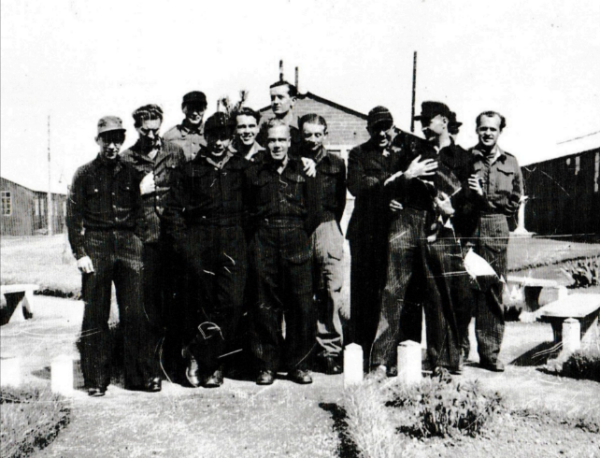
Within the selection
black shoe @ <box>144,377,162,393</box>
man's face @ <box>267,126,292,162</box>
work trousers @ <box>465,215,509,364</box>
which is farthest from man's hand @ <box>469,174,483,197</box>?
black shoe @ <box>144,377,162,393</box>

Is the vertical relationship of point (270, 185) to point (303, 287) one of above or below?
above

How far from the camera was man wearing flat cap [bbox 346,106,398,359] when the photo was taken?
5.35 metres

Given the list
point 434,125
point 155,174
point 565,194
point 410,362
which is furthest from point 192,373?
point 565,194

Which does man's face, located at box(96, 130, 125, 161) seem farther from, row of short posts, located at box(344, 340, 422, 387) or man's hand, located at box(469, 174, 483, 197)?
man's hand, located at box(469, 174, 483, 197)

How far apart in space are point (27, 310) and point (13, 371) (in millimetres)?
4315

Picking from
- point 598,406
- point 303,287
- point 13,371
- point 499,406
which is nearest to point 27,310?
point 13,371

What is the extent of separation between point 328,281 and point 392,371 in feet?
3.23

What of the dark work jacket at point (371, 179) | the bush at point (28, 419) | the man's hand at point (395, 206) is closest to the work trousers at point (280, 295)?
the dark work jacket at point (371, 179)

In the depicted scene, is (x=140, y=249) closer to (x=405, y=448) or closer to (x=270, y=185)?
(x=270, y=185)

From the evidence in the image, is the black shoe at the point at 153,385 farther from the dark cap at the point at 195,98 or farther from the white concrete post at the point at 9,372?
the dark cap at the point at 195,98

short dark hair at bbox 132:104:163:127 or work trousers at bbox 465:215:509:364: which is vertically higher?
short dark hair at bbox 132:104:163:127

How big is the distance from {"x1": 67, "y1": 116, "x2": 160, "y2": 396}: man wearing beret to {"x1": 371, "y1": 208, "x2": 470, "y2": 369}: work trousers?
6.92ft

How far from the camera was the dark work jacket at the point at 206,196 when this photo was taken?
199 inches

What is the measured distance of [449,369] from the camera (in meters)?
5.19
